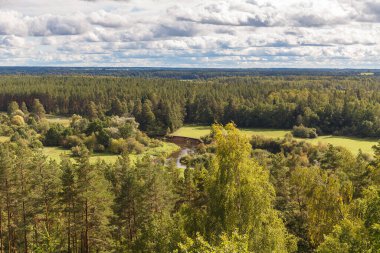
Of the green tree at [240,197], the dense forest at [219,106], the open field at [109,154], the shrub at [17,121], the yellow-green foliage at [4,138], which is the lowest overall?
the open field at [109,154]

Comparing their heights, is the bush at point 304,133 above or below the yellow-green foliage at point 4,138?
above

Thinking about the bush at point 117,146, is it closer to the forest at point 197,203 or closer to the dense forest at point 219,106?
the forest at point 197,203

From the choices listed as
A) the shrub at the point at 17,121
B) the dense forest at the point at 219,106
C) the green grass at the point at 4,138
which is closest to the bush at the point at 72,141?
the green grass at the point at 4,138

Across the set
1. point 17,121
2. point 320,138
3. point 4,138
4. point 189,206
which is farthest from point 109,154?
point 189,206

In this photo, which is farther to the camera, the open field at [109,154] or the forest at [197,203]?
the open field at [109,154]

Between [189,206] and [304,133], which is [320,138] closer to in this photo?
[304,133]

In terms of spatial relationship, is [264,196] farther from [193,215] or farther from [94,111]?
[94,111]
